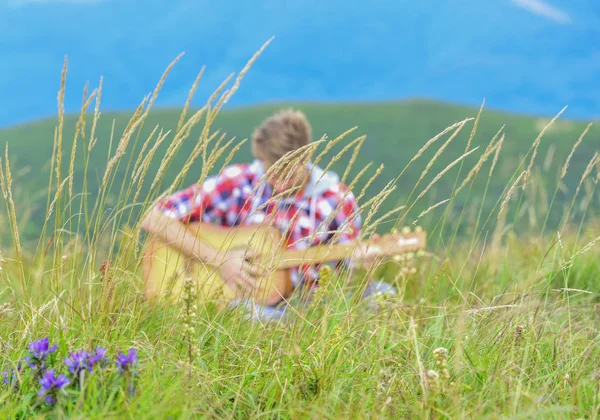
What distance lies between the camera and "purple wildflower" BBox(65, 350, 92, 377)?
1355mm

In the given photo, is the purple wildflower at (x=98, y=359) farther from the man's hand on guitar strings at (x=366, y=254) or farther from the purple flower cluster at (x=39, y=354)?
the man's hand on guitar strings at (x=366, y=254)

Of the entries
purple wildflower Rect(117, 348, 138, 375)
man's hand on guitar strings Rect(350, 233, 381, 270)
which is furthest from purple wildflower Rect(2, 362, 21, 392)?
man's hand on guitar strings Rect(350, 233, 381, 270)

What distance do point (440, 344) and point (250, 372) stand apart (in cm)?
63

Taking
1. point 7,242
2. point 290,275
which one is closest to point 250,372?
point 290,275

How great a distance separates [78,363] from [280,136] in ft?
Answer: 7.18

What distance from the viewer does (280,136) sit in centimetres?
340

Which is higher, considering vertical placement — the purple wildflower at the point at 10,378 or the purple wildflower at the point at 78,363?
the purple wildflower at the point at 78,363

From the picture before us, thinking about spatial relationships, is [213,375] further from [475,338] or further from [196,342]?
[475,338]

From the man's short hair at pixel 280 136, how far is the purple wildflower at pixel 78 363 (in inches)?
83.3

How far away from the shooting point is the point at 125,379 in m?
1.39

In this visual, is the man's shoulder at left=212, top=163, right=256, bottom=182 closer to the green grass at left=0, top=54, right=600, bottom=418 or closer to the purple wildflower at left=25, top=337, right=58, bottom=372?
the green grass at left=0, top=54, right=600, bottom=418

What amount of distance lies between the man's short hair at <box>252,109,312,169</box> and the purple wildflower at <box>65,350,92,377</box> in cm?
211

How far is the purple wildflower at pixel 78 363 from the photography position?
1.36 m

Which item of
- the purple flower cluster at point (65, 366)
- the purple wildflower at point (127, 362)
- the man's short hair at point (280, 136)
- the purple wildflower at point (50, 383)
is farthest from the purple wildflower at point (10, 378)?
the man's short hair at point (280, 136)
